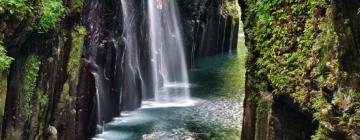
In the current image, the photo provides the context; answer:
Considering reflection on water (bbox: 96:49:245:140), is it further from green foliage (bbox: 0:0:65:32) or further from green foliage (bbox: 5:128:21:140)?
green foliage (bbox: 5:128:21:140)

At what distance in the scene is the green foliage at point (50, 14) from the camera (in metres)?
10.9

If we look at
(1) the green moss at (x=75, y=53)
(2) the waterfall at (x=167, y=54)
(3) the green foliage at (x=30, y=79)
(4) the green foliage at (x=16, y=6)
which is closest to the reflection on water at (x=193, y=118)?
(2) the waterfall at (x=167, y=54)

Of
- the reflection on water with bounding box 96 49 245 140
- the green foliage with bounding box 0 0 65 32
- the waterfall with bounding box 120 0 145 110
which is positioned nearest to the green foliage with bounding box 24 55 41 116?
the green foliage with bounding box 0 0 65 32

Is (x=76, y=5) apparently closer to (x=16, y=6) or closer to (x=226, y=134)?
(x=16, y=6)

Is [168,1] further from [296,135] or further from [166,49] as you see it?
[296,135]

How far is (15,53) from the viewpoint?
409 inches

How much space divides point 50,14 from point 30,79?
63.8 inches

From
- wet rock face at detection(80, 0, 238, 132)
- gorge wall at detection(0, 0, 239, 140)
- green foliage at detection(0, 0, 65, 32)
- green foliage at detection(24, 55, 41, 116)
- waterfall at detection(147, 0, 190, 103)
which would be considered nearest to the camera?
green foliage at detection(0, 0, 65, 32)

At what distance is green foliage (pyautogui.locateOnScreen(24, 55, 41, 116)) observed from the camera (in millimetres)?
10812

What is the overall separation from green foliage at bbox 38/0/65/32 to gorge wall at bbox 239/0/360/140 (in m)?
4.90

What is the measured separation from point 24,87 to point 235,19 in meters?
41.3

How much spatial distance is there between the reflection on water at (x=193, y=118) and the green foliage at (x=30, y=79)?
22.0ft

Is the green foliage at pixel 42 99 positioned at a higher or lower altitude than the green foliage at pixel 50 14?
lower

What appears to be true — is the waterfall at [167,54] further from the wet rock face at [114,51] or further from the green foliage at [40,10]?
the green foliage at [40,10]
